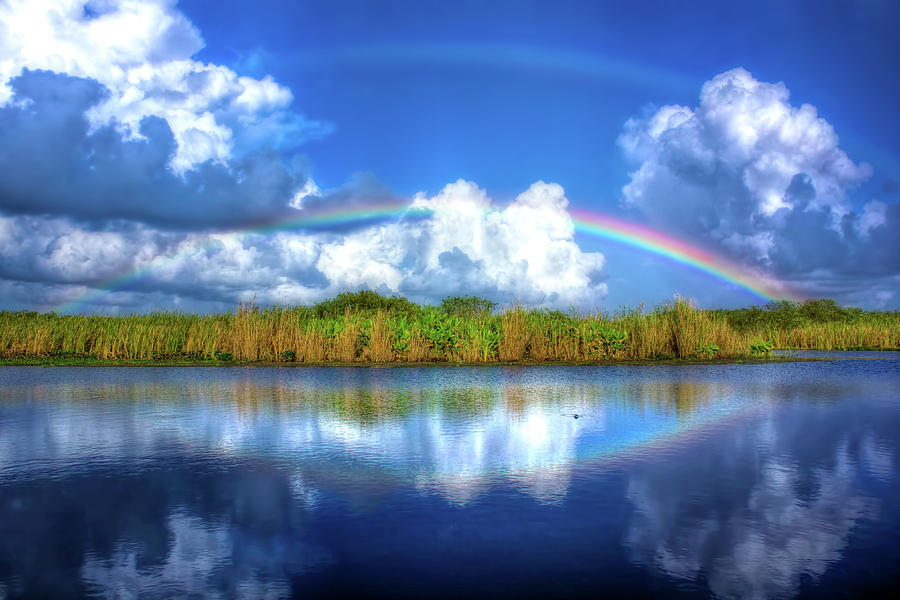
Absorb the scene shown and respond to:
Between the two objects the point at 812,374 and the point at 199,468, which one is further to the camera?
the point at 812,374

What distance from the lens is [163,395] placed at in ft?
40.5

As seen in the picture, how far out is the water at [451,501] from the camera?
137 inches

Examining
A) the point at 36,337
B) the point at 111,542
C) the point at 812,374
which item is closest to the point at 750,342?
the point at 812,374

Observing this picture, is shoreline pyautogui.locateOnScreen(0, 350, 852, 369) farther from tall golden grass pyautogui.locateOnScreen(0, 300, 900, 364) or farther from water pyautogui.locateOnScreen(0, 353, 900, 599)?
water pyautogui.locateOnScreen(0, 353, 900, 599)

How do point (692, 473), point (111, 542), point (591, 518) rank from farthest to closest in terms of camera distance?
1. point (692, 473)
2. point (591, 518)
3. point (111, 542)

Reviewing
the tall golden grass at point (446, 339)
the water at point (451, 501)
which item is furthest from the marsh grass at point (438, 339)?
the water at point (451, 501)

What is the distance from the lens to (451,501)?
15.7 ft

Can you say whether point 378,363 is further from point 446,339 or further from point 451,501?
point 451,501

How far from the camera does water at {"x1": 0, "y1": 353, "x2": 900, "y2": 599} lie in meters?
3.48

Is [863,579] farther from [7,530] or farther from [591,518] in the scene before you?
[7,530]

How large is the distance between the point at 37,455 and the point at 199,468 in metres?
1.92

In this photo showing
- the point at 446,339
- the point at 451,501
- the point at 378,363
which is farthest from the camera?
the point at 446,339

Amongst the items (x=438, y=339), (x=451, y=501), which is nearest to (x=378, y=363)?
(x=438, y=339)

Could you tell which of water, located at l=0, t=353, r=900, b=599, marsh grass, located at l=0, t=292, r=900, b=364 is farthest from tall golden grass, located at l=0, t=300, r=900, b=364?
water, located at l=0, t=353, r=900, b=599
